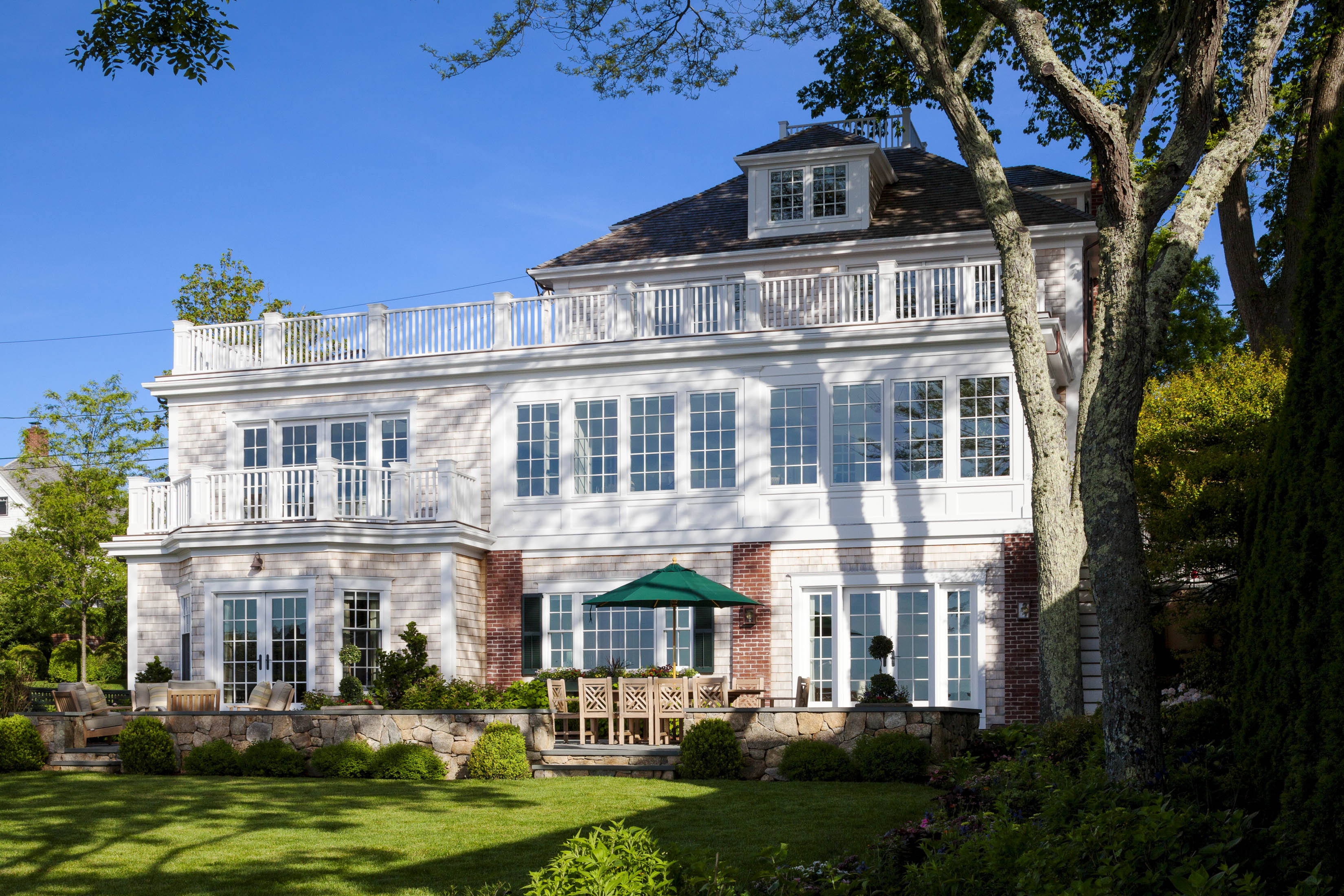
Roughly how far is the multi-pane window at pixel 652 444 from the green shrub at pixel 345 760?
23.5 ft

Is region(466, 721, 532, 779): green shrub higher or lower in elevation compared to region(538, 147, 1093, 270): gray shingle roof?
lower

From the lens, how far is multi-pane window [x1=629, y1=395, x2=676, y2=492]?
1977 centimetres

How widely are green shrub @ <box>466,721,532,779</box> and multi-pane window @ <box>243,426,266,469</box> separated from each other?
32.0 feet

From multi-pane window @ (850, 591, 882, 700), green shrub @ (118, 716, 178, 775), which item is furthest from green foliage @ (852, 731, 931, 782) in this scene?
green shrub @ (118, 716, 178, 775)

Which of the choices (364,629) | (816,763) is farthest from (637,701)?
(364,629)

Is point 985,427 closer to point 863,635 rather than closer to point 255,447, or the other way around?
point 863,635

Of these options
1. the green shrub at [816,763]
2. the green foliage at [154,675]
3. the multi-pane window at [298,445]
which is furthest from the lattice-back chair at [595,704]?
the multi-pane window at [298,445]

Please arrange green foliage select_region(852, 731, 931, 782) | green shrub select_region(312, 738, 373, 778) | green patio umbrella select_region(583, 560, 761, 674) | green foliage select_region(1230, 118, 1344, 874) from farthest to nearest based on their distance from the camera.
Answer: green patio umbrella select_region(583, 560, 761, 674) < green shrub select_region(312, 738, 373, 778) < green foliage select_region(852, 731, 931, 782) < green foliage select_region(1230, 118, 1344, 874)

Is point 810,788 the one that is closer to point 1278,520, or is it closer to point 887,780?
point 887,780

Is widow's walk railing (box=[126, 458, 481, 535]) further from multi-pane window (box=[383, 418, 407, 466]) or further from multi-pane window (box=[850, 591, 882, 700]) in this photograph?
multi-pane window (box=[850, 591, 882, 700])

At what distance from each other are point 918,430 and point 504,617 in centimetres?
732

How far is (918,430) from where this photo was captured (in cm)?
1853

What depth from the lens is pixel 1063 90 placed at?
8836mm

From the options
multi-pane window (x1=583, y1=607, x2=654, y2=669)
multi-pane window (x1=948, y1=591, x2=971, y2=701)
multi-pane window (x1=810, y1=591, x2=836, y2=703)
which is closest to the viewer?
multi-pane window (x1=948, y1=591, x2=971, y2=701)
